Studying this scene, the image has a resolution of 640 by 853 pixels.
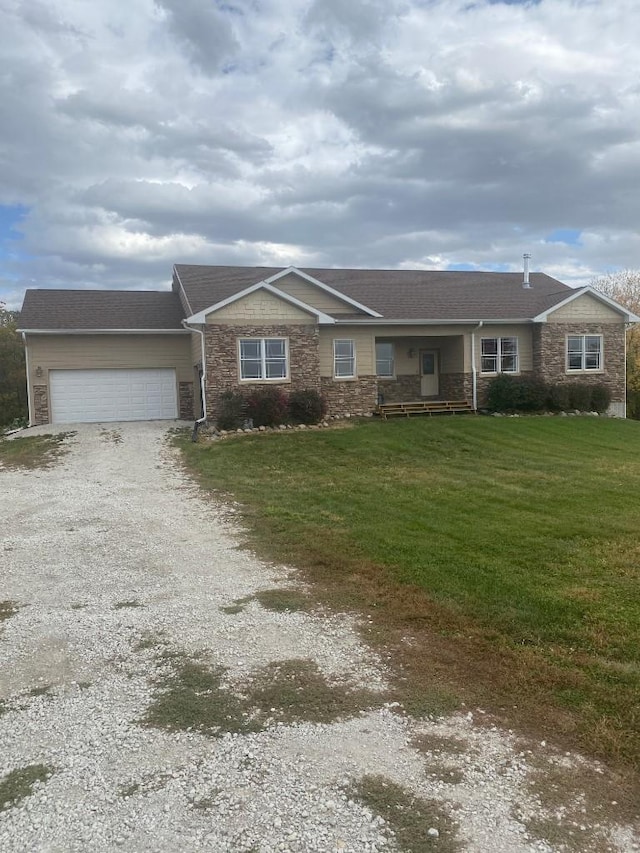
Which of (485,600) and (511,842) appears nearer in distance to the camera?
(511,842)

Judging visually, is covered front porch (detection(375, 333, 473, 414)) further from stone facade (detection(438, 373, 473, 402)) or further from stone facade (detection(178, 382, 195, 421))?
→ stone facade (detection(178, 382, 195, 421))

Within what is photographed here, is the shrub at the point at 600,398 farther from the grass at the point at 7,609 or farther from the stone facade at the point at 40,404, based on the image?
the grass at the point at 7,609

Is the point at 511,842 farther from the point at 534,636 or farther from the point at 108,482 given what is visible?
the point at 108,482

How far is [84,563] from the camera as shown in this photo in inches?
309

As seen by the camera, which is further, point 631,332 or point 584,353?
point 631,332

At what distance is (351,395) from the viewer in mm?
22609

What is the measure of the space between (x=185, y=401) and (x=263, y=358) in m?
4.21

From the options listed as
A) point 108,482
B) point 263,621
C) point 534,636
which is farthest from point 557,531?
point 108,482

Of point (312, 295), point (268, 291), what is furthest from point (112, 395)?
point (312, 295)

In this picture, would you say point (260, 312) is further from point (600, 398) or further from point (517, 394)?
point (600, 398)

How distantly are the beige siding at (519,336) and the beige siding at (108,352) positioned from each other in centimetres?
1061

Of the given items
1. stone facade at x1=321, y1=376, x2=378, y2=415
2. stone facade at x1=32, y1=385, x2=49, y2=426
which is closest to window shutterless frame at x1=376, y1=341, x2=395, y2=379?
stone facade at x1=321, y1=376, x2=378, y2=415

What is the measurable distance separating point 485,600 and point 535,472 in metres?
7.92

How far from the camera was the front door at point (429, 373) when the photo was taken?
1009 inches
